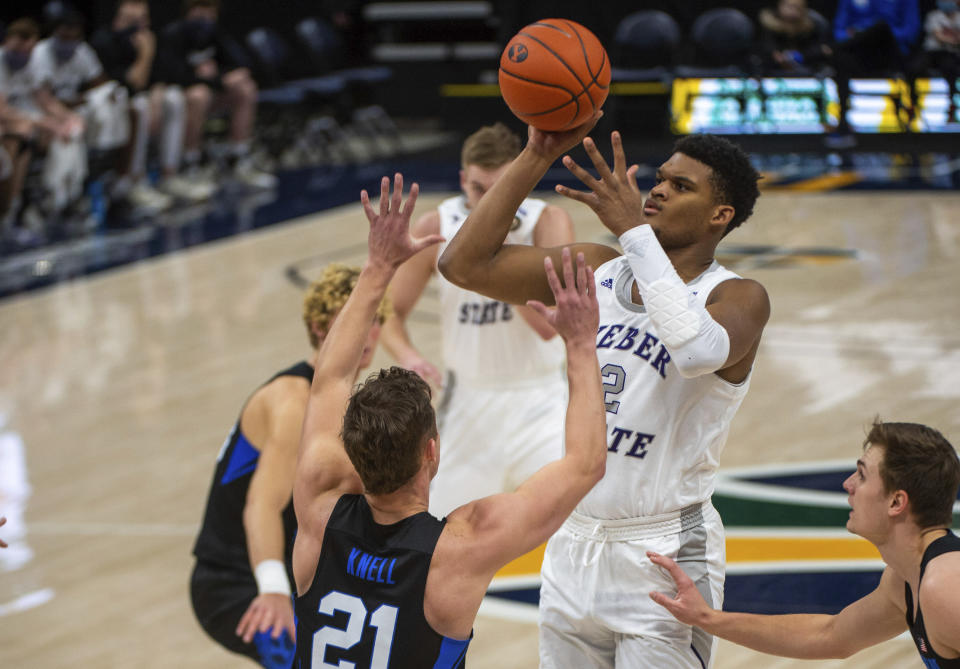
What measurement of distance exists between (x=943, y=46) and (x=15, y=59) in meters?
10.2

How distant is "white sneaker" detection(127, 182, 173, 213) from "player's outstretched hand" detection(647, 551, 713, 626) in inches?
497

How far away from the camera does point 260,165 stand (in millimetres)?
18062

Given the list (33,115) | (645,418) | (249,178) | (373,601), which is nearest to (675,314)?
(645,418)

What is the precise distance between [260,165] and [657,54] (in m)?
5.73

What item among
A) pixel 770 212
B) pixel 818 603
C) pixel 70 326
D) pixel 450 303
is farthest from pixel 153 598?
pixel 770 212

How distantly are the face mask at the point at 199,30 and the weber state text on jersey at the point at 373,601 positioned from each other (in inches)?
534

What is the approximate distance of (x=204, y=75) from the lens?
15.6 meters

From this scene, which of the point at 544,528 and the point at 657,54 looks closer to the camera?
the point at 544,528

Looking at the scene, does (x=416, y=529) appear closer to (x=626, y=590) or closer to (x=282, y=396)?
(x=626, y=590)

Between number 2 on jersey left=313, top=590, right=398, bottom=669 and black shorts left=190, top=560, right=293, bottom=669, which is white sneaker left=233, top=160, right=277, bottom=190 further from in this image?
number 2 on jersey left=313, top=590, right=398, bottom=669

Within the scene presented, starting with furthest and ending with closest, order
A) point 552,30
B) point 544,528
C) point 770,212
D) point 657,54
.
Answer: point 657,54, point 770,212, point 552,30, point 544,528

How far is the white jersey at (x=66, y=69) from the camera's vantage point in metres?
13.4

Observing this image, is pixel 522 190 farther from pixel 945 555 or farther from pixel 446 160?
pixel 446 160

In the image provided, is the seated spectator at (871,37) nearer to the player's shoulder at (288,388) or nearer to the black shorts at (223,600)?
the player's shoulder at (288,388)
